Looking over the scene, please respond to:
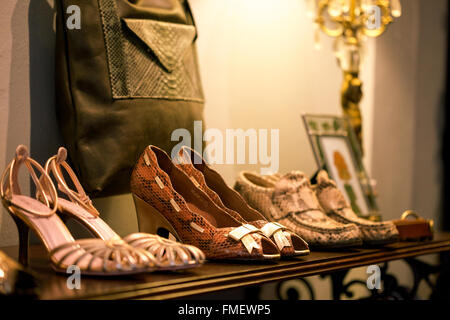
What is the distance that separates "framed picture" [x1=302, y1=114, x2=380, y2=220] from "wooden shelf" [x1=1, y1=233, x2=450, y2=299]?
411mm

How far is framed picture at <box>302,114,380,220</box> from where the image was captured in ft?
4.70

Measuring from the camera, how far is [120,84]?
1.09 metres

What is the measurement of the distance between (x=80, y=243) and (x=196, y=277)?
169 millimetres

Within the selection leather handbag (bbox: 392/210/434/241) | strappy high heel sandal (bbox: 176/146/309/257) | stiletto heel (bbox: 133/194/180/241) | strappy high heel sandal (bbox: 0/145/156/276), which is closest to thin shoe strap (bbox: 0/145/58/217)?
strappy high heel sandal (bbox: 0/145/156/276)

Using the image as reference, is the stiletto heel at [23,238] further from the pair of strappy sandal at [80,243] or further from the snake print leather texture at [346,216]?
the snake print leather texture at [346,216]

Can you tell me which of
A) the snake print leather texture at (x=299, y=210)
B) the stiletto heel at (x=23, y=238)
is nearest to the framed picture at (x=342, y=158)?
the snake print leather texture at (x=299, y=210)

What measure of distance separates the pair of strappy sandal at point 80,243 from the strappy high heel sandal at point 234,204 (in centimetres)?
18

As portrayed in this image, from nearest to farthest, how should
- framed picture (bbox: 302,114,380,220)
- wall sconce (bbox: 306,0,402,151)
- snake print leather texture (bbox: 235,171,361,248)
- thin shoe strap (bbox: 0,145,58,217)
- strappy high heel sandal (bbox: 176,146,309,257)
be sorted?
1. thin shoe strap (bbox: 0,145,58,217)
2. strappy high heel sandal (bbox: 176,146,309,257)
3. snake print leather texture (bbox: 235,171,361,248)
4. framed picture (bbox: 302,114,380,220)
5. wall sconce (bbox: 306,0,402,151)

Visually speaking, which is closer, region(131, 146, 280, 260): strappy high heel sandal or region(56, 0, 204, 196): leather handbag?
region(131, 146, 280, 260): strappy high heel sandal

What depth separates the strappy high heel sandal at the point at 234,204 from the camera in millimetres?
896

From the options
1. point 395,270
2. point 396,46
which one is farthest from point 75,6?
point 395,270

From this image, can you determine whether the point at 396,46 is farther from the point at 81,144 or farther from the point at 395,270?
the point at 81,144

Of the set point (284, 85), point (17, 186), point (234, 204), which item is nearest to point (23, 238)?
point (17, 186)

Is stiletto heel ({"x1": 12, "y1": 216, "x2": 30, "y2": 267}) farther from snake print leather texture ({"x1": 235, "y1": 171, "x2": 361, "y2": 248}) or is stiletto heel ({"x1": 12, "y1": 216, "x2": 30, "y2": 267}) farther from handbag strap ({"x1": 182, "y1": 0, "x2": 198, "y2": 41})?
handbag strap ({"x1": 182, "y1": 0, "x2": 198, "y2": 41})
